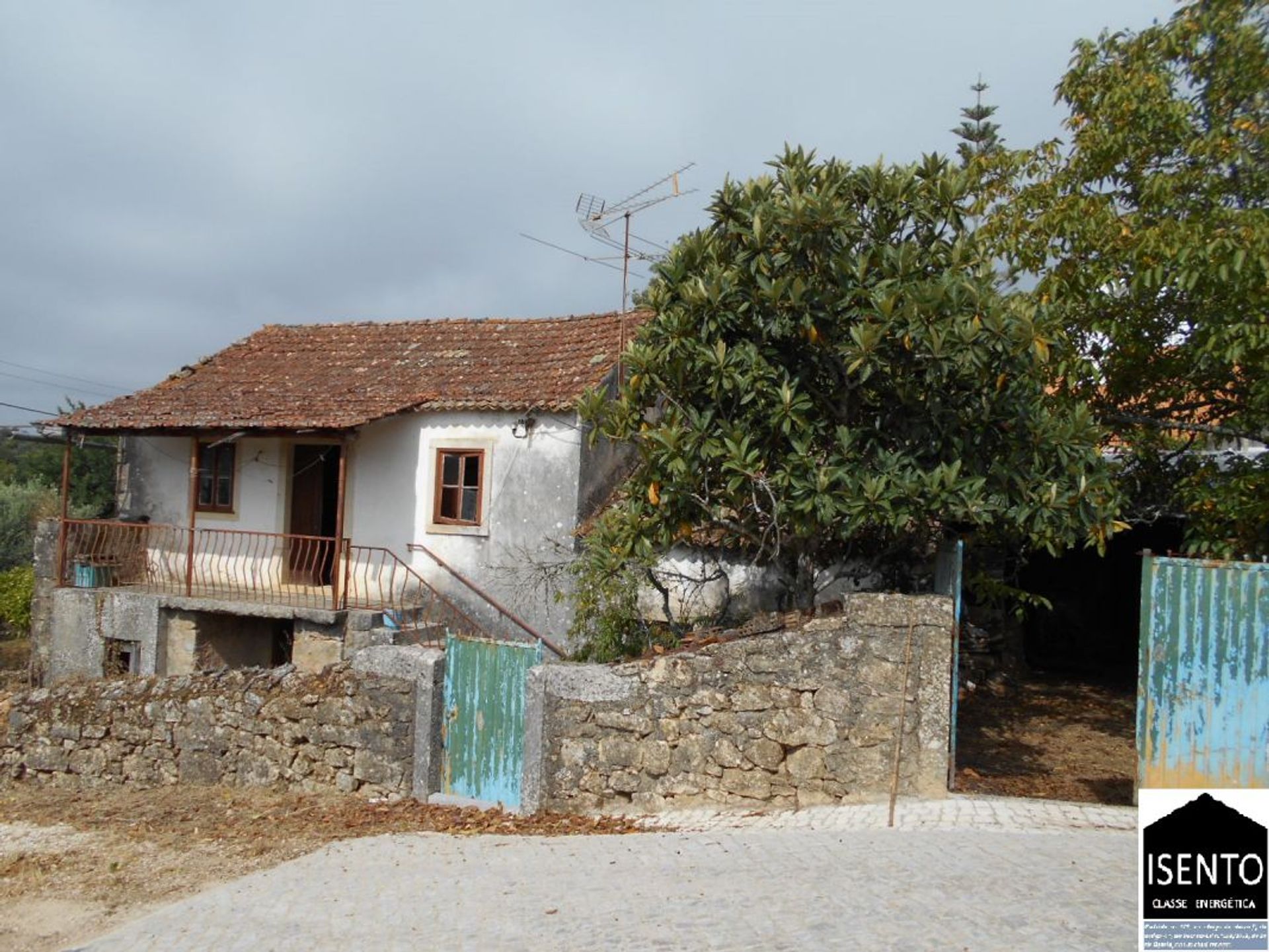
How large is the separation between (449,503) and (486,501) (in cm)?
71

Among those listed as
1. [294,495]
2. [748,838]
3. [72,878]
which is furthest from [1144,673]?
[294,495]

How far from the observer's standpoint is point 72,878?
7.54 metres

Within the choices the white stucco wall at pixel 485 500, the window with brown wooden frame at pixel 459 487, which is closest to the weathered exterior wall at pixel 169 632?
the white stucco wall at pixel 485 500

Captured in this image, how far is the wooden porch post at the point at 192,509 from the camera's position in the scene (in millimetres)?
14164

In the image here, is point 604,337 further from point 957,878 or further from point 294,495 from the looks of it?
point 957,878

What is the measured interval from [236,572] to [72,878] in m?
7.99

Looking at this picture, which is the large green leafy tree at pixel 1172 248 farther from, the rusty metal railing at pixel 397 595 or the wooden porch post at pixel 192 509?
the wooden porch post at pixel 192 509

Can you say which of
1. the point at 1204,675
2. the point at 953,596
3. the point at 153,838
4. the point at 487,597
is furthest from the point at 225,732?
the point at 1204,675

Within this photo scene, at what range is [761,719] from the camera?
25.0ft

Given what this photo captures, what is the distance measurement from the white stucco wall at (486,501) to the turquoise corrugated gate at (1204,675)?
769 centimetres

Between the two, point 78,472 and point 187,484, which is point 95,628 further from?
point 78,472

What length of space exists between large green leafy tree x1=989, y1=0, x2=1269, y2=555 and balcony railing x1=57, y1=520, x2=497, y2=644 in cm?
822

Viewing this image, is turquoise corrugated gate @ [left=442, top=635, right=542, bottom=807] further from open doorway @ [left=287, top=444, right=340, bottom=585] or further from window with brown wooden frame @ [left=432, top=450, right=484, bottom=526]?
open doorway @ [left=287, top=444, right=340, bottom=585]

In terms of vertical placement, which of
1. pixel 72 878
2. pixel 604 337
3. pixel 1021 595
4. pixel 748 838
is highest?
pixel 604 337
